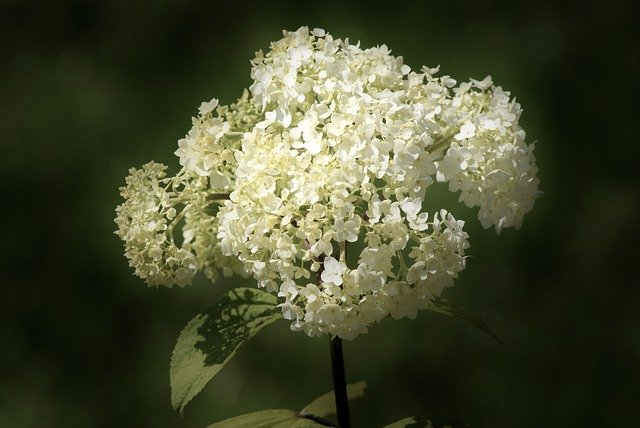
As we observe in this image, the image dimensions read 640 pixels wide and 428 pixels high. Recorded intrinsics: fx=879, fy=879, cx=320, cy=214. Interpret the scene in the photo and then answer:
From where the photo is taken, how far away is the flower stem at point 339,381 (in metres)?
1.11

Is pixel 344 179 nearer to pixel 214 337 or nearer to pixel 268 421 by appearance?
pixel 214 337

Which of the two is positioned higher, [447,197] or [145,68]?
[145,68]

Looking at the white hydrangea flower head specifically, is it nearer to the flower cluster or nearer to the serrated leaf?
the flower cluster

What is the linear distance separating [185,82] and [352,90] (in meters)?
1.10

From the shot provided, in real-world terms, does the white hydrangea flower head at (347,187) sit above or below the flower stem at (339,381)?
above

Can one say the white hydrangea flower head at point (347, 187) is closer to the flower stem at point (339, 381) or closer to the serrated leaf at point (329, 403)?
the flower stem at point (339, 381)

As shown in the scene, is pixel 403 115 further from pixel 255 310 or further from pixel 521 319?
pixel 521 319

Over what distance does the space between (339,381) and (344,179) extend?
312 mm

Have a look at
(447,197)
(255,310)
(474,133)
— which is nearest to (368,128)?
(474,133)

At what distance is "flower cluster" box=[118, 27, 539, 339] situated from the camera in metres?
0.93

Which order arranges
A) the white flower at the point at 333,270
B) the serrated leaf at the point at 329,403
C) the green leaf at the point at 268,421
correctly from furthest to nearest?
the serrated leaf at the point at 329,403, the green leaf at the point at 268,421, the white flower at the point at 333,270

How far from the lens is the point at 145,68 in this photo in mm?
2021

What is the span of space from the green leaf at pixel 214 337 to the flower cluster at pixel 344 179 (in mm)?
85

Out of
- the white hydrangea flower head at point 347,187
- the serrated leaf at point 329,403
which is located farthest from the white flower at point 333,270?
the serrated leaf at point 329,403
